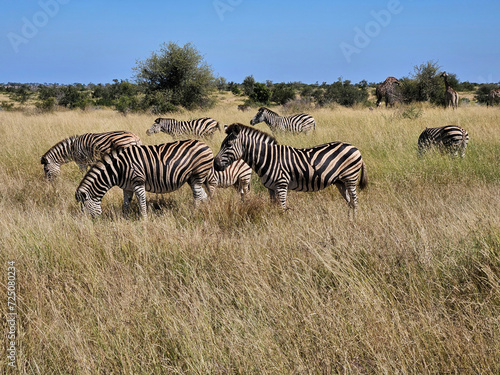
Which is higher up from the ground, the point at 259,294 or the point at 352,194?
the point at 352,194

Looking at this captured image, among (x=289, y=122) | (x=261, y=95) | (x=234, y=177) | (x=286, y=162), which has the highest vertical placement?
(x=261, y=95)

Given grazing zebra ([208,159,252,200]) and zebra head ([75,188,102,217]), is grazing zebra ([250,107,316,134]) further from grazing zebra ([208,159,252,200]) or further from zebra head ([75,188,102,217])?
zebra head ([75,188,102,217])

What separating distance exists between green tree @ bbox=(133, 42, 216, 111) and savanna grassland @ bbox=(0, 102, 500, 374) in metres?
20.5

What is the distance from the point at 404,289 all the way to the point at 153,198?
5.31 meters

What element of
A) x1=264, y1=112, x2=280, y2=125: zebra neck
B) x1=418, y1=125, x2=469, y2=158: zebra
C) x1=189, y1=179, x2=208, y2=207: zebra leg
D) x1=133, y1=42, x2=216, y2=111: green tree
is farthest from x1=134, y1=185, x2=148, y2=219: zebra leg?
x1=133, y1=42, x2=216, y2=111: green tree

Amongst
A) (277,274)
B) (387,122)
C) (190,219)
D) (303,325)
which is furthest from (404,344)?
(387,122)

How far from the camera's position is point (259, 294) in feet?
11.0

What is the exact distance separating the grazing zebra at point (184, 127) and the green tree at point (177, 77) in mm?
11686

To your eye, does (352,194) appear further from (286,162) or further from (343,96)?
(343,96)

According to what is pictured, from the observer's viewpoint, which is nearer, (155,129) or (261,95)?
(155,129)

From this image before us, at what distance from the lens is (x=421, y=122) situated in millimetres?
14180

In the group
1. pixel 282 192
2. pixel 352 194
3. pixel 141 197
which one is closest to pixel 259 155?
pixel 282 192

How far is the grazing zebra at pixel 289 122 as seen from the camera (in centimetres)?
1388

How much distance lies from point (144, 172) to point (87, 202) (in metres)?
0.93
